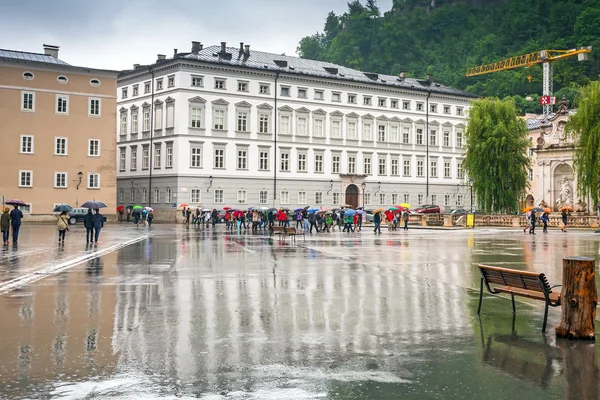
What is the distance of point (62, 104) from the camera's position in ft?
206

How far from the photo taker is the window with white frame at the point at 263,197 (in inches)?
2822

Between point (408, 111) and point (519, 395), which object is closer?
point (519, 395)

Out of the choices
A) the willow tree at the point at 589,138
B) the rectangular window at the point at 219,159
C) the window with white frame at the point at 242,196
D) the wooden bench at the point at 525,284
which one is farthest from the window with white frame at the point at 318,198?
the wooden bench at the point at 525,284

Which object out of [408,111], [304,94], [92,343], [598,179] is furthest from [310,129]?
[92,343]

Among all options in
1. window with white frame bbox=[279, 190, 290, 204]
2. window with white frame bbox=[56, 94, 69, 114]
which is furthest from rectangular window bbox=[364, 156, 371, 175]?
window with white frame bbox=[56, 94, 69, 114]

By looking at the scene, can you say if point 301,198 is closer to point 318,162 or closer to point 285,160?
point 285,160

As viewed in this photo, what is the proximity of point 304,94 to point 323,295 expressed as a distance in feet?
209

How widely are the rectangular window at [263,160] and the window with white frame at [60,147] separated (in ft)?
64.8

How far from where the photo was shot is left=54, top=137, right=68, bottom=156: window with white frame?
204 ft

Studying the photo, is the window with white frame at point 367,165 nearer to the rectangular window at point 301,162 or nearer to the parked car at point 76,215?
the rectangular window at point 301,162

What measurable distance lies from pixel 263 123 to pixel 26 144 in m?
24.0

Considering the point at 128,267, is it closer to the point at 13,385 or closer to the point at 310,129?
the point at 13,385

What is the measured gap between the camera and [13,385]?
21.7 ft

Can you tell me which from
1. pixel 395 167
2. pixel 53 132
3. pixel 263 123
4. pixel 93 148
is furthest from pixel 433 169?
pixel 53 132
